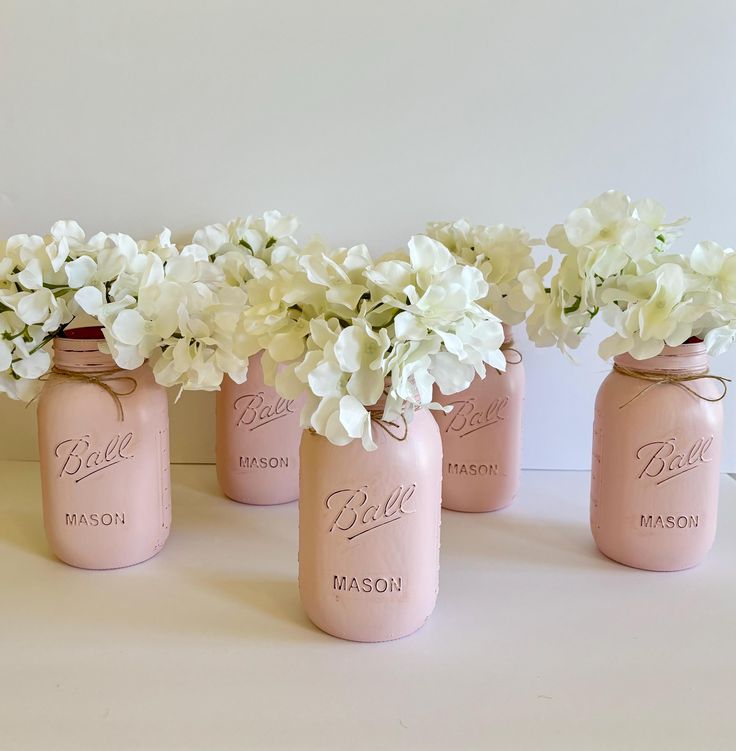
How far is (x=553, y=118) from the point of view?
1014 millimetres

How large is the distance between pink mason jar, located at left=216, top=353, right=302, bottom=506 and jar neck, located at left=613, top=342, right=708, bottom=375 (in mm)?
421

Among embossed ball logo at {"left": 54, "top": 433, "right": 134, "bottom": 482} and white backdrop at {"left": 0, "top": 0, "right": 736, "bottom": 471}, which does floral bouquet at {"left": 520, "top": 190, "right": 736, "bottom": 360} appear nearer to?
white backdrop at {"left": 0, "top": 0, "right": 736, "bottom": 471}

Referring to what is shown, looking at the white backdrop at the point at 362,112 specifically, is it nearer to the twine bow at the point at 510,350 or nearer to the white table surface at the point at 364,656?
the twine bow at the point at 510,350

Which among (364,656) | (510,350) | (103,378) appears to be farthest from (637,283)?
(103,378)

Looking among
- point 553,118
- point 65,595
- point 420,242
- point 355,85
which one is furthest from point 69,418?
point 553,118

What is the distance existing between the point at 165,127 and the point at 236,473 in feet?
1.54

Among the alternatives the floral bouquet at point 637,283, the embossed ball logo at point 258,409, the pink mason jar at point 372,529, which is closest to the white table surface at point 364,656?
the pink mason jar at point 372,529

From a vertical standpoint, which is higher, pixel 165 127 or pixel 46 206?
pixel 165 127

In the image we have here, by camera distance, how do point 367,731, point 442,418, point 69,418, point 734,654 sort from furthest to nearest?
point 442,418, point 69,418, point 734,654, point 367,731

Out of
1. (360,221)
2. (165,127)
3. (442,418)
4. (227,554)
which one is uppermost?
(165,127)

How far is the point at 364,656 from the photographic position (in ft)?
2.11

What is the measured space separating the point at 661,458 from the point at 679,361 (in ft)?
0.32

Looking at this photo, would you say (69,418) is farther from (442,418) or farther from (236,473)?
(442,418)

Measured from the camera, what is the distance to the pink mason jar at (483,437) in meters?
0.93
